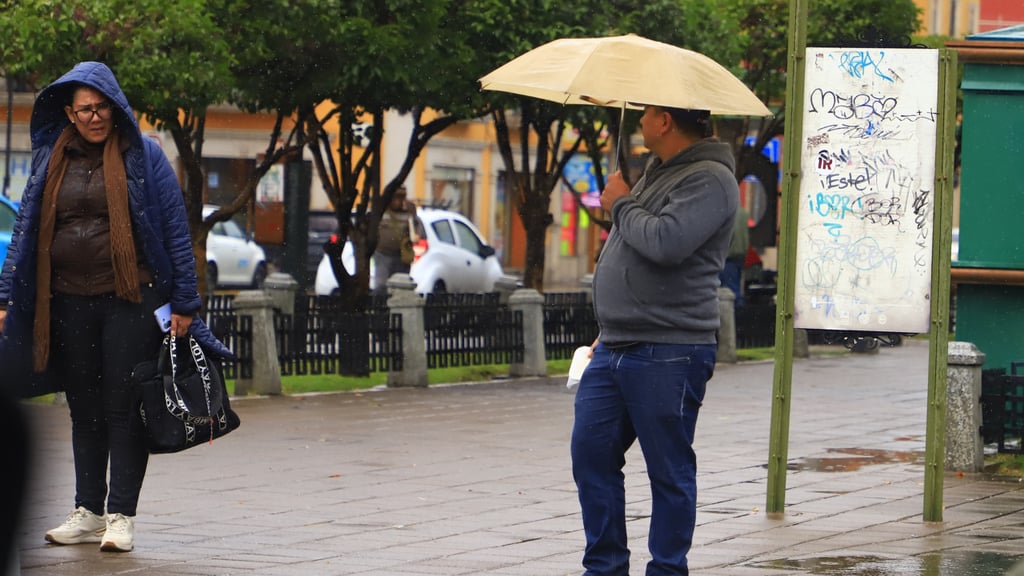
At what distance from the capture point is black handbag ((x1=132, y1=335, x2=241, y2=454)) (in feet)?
23.8

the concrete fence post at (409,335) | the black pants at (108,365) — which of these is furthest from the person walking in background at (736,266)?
the black pants at (108,365)

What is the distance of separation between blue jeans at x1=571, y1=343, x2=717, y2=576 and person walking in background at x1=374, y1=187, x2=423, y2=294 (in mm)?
14647

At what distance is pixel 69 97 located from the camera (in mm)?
7496

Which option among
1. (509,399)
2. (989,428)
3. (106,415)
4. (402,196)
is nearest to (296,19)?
(509,399)

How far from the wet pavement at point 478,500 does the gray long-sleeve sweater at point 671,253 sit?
1.32 m

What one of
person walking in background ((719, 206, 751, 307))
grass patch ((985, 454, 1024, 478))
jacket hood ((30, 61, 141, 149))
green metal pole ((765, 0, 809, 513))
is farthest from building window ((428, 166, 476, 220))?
jacket hood ((30, 61, 141, 149))

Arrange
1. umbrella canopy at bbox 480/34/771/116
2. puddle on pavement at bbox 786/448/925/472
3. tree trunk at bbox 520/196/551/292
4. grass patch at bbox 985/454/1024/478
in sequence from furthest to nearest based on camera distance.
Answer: tree trunk at bbox 520/196/551/292, puddle on pavement at bbox 786/448/925/472, grass patch at bbox 985/454/1024/478, umbrella canopy at bbox 480/34/771/116

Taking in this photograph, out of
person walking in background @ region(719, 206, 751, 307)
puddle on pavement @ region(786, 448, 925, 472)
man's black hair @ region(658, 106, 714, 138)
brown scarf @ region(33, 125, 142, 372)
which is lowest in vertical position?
puddle on pavement @ region(786, 448, 925, 472)

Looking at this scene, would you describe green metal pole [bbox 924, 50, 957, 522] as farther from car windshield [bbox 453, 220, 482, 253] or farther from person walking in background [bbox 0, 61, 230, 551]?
car windshield [bbox 453, 220, 482, 253]

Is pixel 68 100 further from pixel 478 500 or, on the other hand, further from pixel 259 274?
pixel 259 274

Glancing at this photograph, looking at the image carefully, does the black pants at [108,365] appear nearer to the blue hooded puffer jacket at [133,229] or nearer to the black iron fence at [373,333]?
the blue hooded puffer jacket at [133,229]

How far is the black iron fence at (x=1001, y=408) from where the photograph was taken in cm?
1063

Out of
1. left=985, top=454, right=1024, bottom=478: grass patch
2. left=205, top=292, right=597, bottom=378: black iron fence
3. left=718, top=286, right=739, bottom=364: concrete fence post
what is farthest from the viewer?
left=718, top=286, right=739, bottom=364: concrete fence post

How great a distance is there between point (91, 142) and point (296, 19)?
817cm
